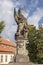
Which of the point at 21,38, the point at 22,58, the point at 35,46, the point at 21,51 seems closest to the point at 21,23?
the point at 21,38

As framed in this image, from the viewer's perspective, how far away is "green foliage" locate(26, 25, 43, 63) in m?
37.9

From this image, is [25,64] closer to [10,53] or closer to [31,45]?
[31,45]

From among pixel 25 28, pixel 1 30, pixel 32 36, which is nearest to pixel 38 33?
pixel 32 36

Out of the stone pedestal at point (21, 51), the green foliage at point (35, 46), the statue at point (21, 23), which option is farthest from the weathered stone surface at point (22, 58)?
the green foliage at point (35, 46)

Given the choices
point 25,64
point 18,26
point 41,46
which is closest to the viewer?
point 25,64

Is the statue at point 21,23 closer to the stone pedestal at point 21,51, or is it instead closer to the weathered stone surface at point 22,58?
the stone pedestal at point 21,51

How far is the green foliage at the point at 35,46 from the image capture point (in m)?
37.9

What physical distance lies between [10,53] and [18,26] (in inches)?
1858

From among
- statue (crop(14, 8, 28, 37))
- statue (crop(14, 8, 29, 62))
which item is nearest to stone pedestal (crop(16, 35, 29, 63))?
statue (crop(14, 8, 29, 62))

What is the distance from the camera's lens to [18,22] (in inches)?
687

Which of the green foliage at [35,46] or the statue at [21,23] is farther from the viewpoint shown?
the green foliage at [35,46]

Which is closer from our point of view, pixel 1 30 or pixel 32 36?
pixel 1 30

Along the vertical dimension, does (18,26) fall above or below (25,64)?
above

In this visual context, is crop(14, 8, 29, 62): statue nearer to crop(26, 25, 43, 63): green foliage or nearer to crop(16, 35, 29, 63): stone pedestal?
crop(16, 35, 29, 63): stone pedestal
